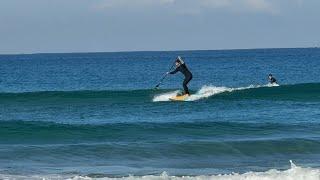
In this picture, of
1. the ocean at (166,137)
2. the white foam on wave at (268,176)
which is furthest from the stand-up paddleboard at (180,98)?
the white foam on wave at (268,176)

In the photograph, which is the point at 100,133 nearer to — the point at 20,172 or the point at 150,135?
the point at 150,135

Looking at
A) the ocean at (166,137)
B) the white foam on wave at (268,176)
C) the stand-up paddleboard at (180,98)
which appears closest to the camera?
the white foam on wave at (268,176)

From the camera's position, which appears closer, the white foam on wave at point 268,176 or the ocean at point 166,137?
the white foam on wave at point 268,176

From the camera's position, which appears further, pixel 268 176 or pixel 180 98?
pixel 180 98

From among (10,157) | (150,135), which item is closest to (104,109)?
(150,135)

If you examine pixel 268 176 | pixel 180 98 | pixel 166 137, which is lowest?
pixel 268 176

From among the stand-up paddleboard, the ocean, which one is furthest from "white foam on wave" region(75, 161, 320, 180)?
the stand-up paddleboard

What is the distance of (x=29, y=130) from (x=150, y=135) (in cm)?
372

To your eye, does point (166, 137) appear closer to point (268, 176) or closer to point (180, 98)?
point (268, 176)

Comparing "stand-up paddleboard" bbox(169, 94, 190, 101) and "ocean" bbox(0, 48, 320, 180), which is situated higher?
"stand-up paddleboard" bbox(169, 94, 190, 101)

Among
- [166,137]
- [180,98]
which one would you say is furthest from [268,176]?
[180,98]

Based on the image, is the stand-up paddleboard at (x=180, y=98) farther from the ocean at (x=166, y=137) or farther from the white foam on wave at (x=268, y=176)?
the white foam on wave at (x=268, y=176)

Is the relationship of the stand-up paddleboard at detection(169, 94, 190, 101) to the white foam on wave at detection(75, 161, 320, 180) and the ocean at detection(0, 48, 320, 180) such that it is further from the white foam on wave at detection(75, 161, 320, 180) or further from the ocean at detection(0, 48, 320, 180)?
the white foam on wave at detection(75, 161, 320, 180)

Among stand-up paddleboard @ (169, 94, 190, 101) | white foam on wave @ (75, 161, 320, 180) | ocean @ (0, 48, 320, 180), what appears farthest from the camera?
stand-up paddleboard @ (169, 94, 190, 101)
